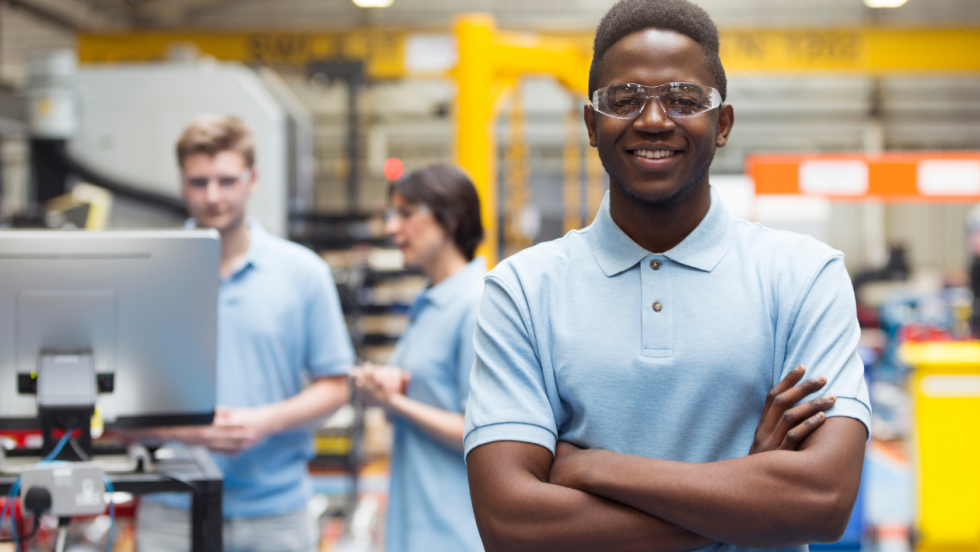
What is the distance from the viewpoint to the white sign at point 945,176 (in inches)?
223

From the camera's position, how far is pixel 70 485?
1.53 metres

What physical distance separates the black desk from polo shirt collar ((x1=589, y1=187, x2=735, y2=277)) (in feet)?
3.03

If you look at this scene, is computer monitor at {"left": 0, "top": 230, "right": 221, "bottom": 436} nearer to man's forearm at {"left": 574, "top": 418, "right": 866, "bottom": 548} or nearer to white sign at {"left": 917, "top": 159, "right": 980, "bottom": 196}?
man's forearm at {"left": 574, "top": 418, "right": 866, "bottom": 548}

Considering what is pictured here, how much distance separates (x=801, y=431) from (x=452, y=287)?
1221 millimetres

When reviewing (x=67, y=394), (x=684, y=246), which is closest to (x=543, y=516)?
(x=684, y=246)

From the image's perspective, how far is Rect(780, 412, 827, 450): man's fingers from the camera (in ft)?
3.55

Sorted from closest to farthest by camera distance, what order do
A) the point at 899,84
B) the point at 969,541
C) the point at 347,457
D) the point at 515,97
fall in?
the point at 969,541 → the point at 347,457 → the point at 515,97 → the point at 899,84

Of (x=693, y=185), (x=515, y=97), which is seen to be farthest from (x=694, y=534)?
(x=515, y=97)

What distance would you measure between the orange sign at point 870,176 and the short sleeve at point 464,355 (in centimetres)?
405

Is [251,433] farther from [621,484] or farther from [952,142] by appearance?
[952,142]

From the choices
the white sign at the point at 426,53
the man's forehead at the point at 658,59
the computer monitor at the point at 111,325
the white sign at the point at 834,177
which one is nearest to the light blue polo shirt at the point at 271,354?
the computer monitor at the point at 111,325

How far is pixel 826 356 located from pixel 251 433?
1352 mm

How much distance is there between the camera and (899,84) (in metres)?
16.9

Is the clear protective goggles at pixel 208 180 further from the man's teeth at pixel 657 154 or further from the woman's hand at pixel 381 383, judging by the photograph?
the man's teeth at pixel 657 154
